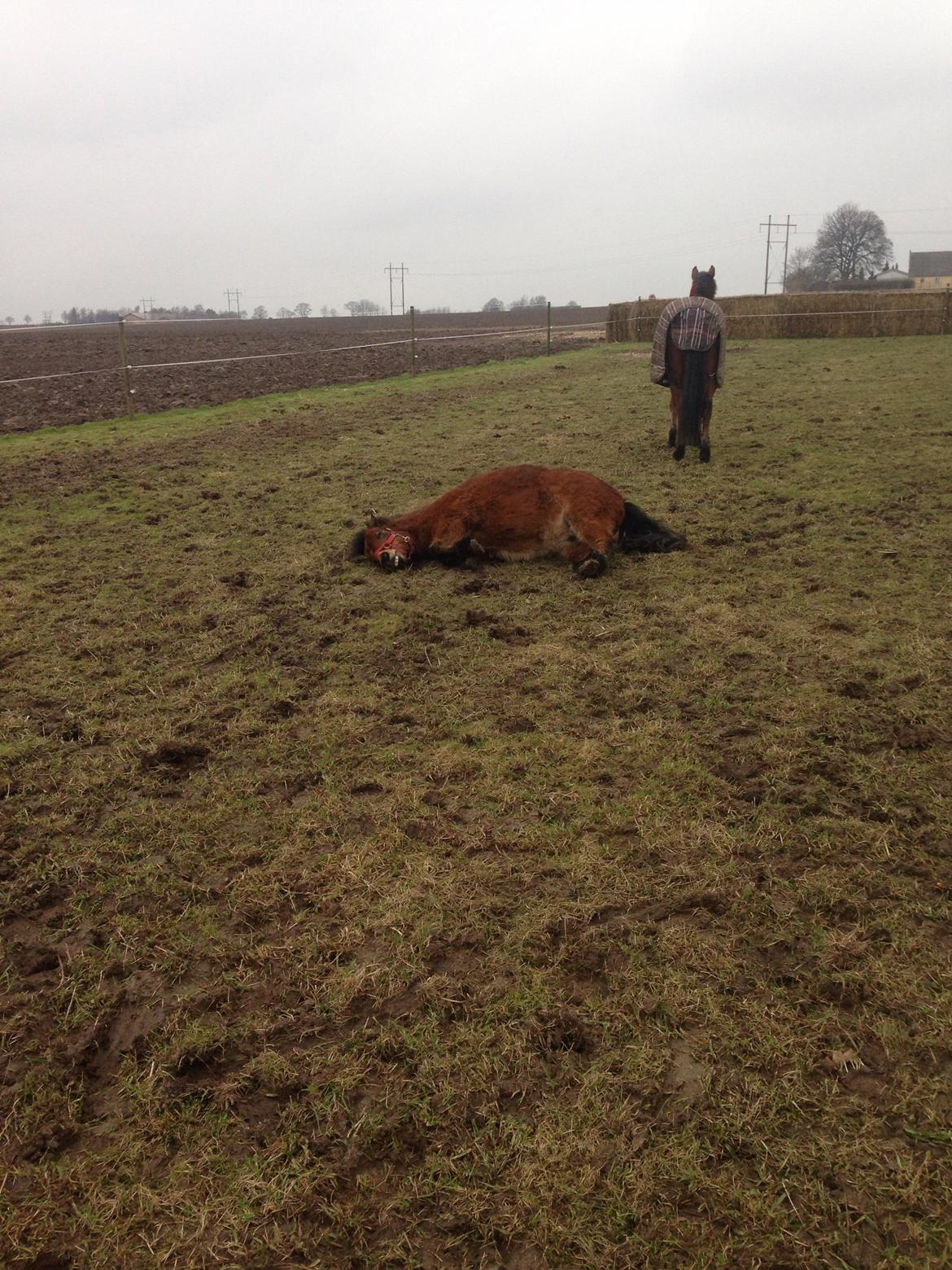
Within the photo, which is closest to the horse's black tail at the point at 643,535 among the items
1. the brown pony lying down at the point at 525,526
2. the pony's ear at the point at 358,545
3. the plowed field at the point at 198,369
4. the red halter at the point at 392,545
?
the brown pony lying down at the point at 525,526

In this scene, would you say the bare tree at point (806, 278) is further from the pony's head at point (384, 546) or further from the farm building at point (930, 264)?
the pony's head at point (384, 546)

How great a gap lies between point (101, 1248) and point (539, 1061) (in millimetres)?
932

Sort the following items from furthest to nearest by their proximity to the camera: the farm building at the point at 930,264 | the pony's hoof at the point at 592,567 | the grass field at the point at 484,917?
the farm building at the point at 930,264 < the pony's hoof at the point at 592,567 < the grass field at the point at 484,917

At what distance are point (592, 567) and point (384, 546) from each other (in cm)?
143

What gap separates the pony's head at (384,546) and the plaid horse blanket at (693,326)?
12.6 ft

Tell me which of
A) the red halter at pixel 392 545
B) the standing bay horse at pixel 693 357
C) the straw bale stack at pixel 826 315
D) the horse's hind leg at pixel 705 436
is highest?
the straw bale stack at pixel 826 315

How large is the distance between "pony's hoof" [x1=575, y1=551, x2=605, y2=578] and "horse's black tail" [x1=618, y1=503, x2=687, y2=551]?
42 cm

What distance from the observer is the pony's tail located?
26.5ft

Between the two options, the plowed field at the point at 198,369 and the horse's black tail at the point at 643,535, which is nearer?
the horse's black tail at the point at 643,535

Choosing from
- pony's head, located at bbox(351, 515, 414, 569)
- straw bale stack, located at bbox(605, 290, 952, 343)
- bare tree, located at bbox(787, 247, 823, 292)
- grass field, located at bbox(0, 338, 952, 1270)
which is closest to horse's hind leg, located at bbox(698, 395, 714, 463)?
grass field, located at bbox(0, 338, 952, 1270)

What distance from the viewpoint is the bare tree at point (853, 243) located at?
71.4m

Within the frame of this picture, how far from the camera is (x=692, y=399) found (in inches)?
324

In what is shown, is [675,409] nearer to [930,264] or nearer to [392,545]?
[392,545]

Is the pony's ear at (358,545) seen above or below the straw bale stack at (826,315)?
below
